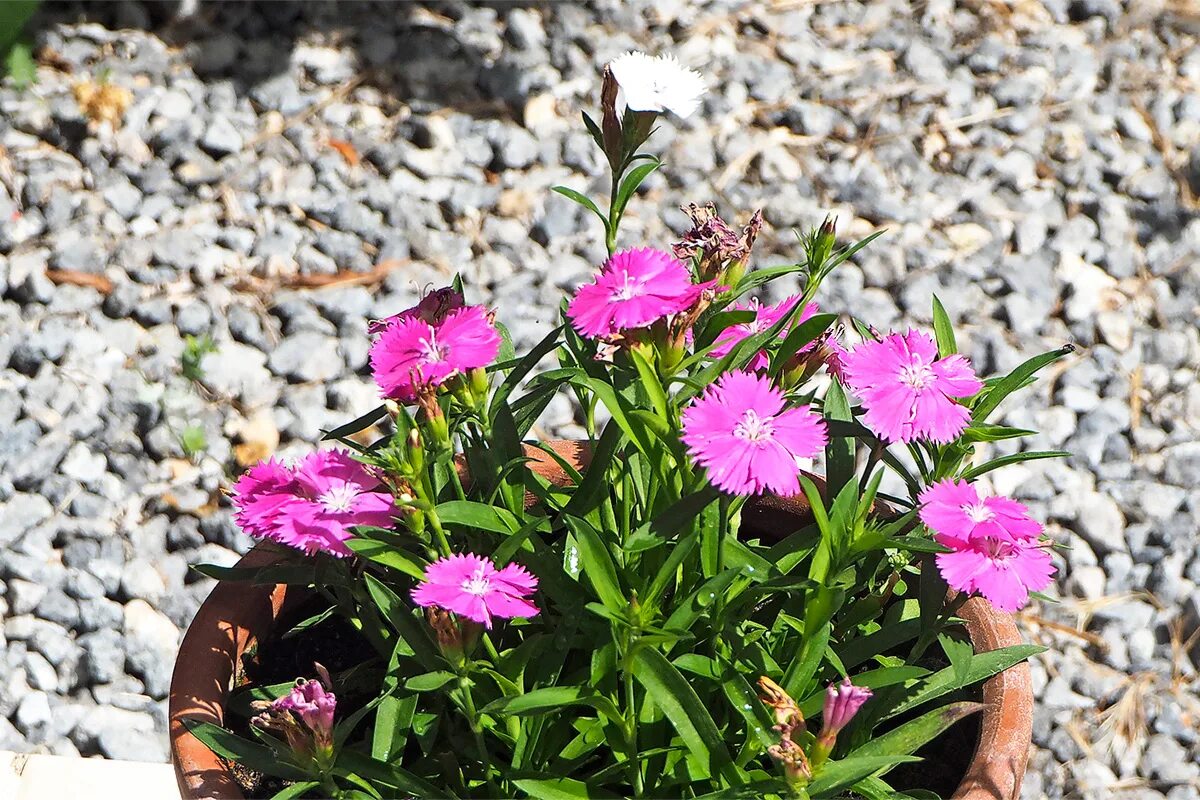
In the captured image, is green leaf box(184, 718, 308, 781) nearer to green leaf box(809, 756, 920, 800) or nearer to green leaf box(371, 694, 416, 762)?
green leaf box(371, 694, 416, 762)

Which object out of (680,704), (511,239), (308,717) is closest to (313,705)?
(308,717)

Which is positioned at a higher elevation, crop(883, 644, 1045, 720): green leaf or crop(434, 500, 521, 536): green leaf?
crop(434, 500, 521, 536): green leaf

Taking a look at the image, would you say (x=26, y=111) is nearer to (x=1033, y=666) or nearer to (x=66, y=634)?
(x=66, y=634)

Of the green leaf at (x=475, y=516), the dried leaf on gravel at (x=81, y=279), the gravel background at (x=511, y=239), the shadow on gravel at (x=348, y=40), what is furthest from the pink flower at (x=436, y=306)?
the shadow on gravel at (x=348, y=40)

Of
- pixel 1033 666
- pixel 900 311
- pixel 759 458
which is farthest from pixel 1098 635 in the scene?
pixel 759 458

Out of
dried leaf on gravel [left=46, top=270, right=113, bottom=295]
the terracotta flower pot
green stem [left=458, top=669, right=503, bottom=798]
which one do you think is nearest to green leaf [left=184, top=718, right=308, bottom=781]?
the terracotta flower pot
